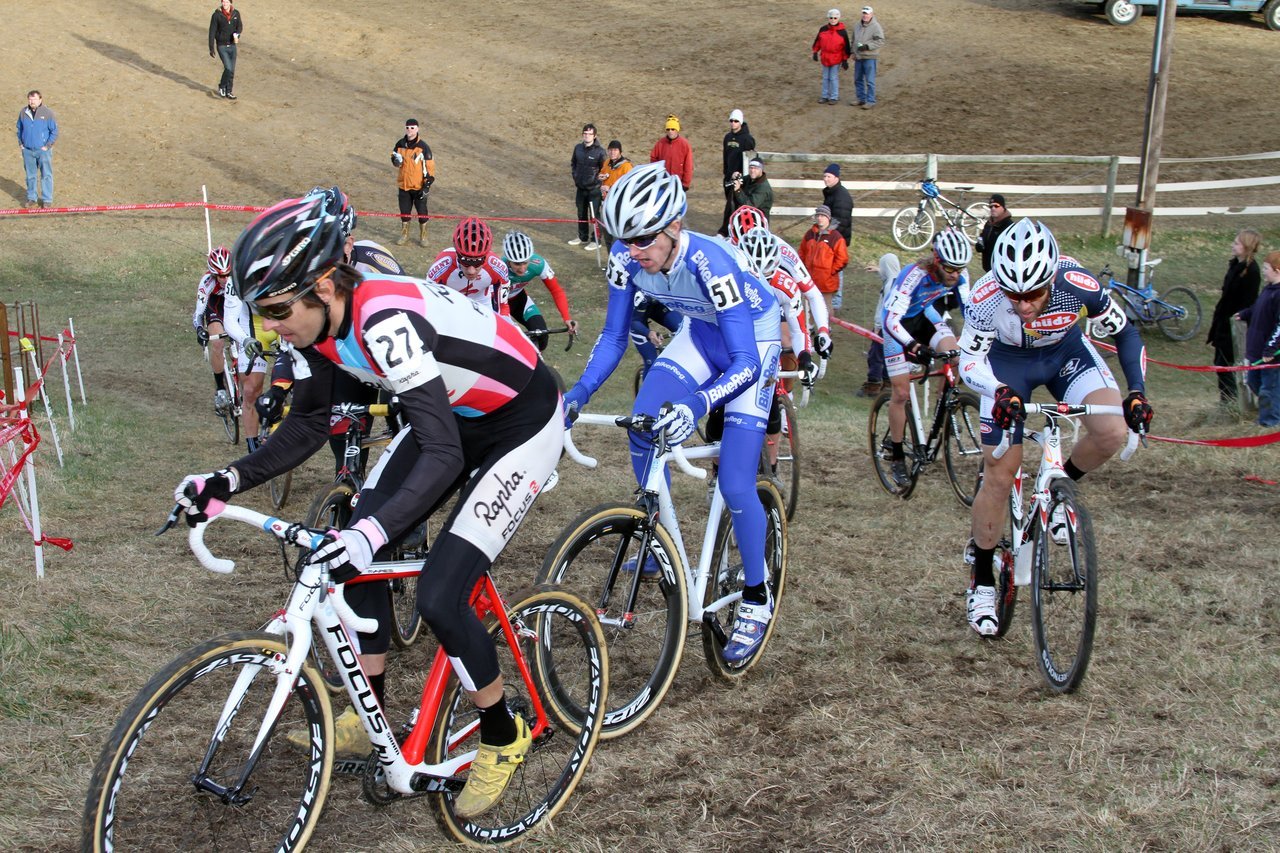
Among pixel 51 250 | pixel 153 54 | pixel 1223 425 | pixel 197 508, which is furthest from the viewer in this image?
pixel 153 54

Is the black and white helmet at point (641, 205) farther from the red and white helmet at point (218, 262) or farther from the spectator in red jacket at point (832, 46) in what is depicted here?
the spectator in red jacket at point (832, 46)

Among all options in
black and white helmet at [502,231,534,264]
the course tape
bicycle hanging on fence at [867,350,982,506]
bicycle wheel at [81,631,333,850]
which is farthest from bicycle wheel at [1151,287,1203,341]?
bicycle wheel at [81,631,333,850]

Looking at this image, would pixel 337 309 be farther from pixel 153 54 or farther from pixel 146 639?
pixel 153 54

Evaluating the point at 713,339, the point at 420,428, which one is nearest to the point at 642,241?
the point at 713,339

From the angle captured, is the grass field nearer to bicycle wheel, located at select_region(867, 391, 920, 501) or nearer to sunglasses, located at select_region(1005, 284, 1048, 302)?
bicycle wheel, located at select_region(867, 391, 920, 501)

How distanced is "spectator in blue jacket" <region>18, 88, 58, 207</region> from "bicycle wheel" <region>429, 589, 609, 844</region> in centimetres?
2159

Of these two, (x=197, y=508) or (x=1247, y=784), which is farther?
(x=1247, y=784)

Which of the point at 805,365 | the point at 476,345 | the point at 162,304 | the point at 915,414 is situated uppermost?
the point at 476,345

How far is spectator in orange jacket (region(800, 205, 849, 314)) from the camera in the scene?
16.9 meters

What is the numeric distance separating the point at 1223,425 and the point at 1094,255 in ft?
37.0

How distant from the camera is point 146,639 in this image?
6301mm

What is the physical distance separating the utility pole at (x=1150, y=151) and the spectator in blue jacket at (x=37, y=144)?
Result: 20295 millimetres

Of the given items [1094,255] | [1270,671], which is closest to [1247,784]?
[1270,671]

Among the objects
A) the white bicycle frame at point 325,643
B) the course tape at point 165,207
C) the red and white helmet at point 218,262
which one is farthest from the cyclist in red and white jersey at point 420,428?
the course tape at point 165,207
